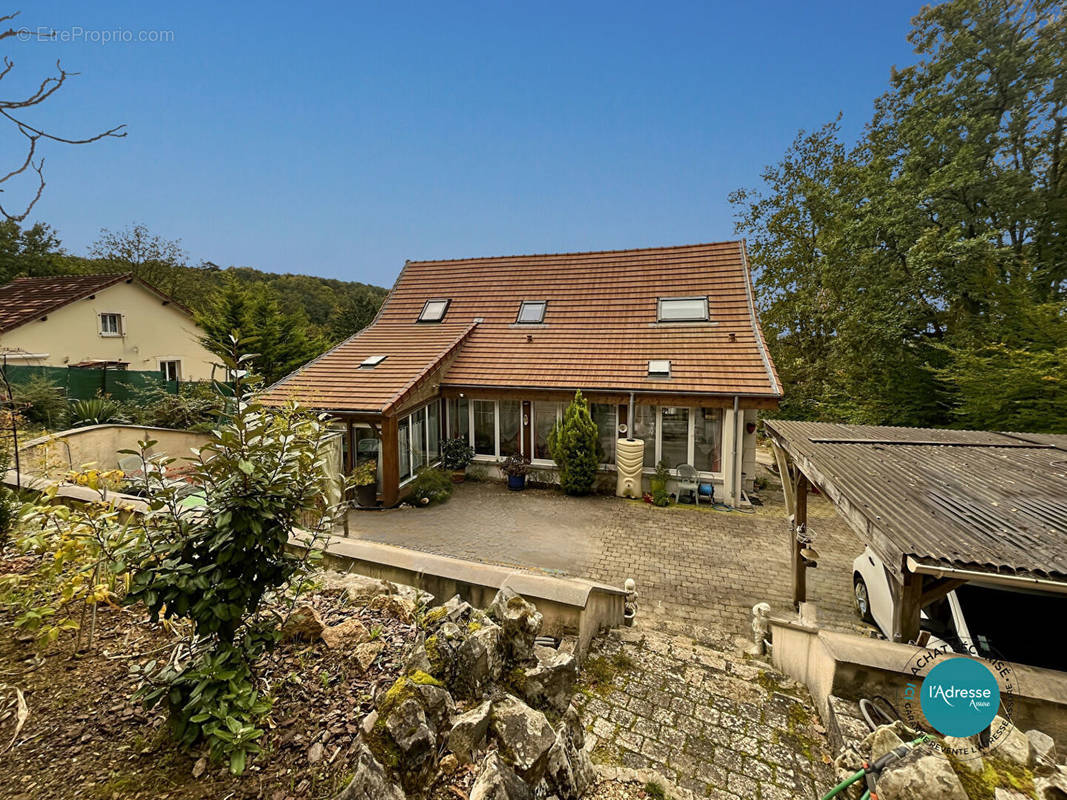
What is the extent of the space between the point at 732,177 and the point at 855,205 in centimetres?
941

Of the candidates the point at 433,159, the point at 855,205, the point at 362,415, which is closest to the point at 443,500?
the point at 362,415

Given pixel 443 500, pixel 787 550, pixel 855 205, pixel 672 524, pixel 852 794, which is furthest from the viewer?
pixel 855 205

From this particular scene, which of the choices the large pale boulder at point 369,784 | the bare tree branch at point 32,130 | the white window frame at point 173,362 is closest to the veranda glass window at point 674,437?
the large pale boulder at point 369,784

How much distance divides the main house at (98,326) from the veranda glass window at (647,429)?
1575cm

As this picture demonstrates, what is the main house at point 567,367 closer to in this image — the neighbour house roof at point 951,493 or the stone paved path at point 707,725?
the neighbour house roof at point 951,493

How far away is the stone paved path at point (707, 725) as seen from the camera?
2.63 meters

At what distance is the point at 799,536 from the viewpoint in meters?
5.79

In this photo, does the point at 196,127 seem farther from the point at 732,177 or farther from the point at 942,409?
the point at 732,177

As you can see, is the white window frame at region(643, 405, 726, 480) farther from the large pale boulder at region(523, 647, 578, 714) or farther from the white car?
the large pale boulder at region(523, 647, 578, 714)

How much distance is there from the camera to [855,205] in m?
13.2

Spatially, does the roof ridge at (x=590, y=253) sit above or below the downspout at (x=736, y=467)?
above

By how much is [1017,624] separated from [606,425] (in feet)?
25.7

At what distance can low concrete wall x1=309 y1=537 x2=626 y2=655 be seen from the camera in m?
3.65

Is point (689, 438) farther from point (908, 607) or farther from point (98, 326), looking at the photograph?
point (98, 326)
